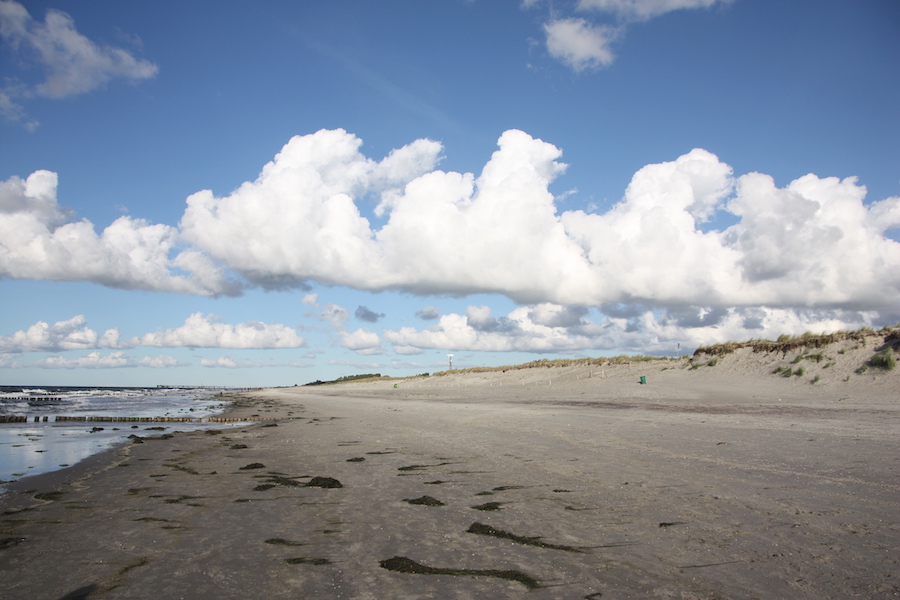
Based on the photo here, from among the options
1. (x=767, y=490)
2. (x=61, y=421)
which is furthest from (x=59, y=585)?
(x=61, y=421)

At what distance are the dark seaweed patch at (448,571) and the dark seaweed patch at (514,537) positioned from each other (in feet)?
2.68

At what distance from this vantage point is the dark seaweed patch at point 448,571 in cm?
458

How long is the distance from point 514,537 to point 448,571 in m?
1.22

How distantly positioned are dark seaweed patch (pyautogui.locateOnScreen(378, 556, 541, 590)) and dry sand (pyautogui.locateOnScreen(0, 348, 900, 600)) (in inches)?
0.9

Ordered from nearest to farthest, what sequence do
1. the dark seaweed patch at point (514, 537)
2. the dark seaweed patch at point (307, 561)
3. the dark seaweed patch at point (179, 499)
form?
the dark seaweed patch at point (307, 561) < the dark seaweed patch at point (514, 537) < the dark seaweed patch at point (179, 499)

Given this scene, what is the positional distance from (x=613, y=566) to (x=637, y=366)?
42.7 metres

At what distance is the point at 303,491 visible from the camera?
823cm

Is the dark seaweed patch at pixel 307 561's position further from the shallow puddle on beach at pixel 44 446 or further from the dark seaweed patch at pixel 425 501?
the shallow puddle on beach at pixel 44 446

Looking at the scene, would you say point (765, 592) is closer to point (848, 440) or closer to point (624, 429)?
point (848, 440)

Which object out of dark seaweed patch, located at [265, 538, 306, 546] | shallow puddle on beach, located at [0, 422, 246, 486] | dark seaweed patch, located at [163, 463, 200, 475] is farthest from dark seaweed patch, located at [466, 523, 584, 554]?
shallow puddle on beach, located at [0, 422, 246, 486]

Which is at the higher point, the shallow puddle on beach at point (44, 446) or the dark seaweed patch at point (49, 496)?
the dark seaweed patch at point (49, 496)

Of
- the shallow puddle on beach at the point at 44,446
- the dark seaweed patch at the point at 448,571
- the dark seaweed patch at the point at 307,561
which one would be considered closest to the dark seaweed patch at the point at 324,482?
the dark seaweed patch at the point at 307,561

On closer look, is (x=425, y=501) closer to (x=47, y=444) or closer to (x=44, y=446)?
(x=44, y=446)

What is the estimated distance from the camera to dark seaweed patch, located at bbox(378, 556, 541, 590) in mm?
4582
